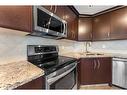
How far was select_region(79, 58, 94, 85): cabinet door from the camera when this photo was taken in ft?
8.70

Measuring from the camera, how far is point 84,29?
3.33 metres

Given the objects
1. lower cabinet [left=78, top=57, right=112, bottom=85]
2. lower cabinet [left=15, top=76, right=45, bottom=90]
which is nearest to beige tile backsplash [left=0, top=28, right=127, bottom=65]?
lower cabinet [left=15, top=76, right=45, bottom=90]

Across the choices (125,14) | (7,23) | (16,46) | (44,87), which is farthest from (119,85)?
(7,23)

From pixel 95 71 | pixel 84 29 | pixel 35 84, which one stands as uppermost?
pixel 84 29

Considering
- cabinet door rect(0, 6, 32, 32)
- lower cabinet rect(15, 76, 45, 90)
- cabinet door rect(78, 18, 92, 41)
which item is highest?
cabinet door rect(78, 18, 92, 41)

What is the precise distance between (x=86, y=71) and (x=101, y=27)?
1.26 meters

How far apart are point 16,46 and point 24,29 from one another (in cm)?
49

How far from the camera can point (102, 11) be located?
3.04 metres

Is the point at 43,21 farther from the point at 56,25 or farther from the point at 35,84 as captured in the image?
the point at 35,84

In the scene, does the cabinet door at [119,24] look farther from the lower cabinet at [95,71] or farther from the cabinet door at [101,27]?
the lower cabinet at [95,71]

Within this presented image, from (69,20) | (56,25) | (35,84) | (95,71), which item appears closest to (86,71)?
(95,71)

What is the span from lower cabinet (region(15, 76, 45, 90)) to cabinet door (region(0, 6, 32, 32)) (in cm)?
47

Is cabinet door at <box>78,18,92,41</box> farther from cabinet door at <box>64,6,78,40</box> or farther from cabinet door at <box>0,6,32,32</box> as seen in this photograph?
cabinet door at <box>0,6,32,32</box>

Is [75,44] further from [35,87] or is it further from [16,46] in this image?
[35,87]
